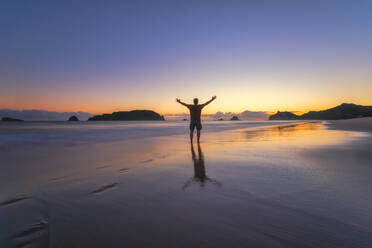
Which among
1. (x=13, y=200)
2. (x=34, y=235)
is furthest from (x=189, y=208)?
(x=13, y=200)

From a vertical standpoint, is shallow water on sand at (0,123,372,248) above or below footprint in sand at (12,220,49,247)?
below

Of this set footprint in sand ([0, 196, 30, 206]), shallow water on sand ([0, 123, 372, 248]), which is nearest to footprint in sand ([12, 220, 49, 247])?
shallow water on sand ([0, 123, 372, 248])

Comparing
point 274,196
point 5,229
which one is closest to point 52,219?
point 5,229

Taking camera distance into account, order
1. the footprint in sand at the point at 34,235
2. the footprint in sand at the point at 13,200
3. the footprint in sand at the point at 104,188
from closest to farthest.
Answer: the footprint in sand at the point at 34,235
the footprint in sand at the point at 13,200
the footprint in sand at the point at 104,188

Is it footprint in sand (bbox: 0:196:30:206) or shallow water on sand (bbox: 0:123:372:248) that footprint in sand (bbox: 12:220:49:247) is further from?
footprint in sand (bbox: 0:196:30:206)

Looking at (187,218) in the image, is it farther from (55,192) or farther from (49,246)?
(55,192)

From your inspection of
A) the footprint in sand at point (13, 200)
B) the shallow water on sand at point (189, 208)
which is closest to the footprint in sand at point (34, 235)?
the shallow water on sand at point (189, 208)

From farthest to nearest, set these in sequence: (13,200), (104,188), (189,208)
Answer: (104,188)
(13,200)
(189,208)

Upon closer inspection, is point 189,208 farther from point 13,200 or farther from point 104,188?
point 13,200

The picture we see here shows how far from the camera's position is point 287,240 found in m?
1.84

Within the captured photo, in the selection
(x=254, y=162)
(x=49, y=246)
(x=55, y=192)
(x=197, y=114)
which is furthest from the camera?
(x=197, y=114)

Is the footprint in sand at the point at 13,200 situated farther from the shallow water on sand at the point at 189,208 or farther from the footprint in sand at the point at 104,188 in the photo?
the footprint in sand at the point at 104,188

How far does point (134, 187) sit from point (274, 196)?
2456 millimetres

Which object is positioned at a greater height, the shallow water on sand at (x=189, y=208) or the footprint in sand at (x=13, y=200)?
the footprint in sand at (x=13, y=200)
